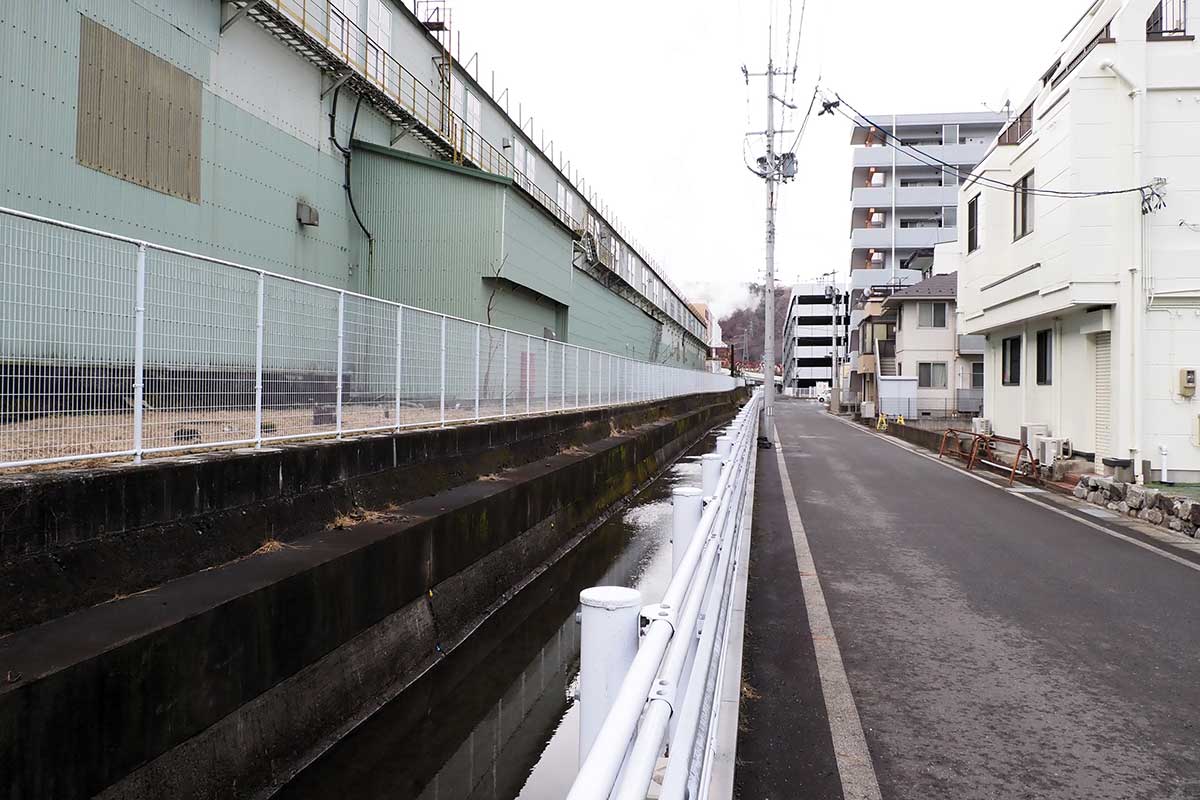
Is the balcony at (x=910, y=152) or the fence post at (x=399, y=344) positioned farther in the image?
the balcony at (x=910, y=152)

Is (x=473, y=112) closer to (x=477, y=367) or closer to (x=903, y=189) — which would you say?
(x=477, y=367)

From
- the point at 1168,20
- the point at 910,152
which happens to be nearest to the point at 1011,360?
the point at 1168,20

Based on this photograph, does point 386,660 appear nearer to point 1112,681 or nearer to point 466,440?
point 466,440

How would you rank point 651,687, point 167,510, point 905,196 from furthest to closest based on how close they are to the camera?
1. point 905,196
2. point 167,510
3. point 651,687

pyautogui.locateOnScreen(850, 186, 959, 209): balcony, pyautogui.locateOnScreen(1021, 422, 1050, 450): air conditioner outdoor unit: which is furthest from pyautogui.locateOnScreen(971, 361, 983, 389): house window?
pyautogui.locateOnScreen(850, 186, 959, 209): balcony

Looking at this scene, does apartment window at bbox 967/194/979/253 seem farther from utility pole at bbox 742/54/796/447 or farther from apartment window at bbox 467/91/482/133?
apartment window at bbox 467/91/482/133

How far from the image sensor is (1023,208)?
704 inches

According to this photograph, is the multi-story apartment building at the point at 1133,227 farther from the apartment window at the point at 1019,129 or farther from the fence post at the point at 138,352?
the fence post at the point at 138,352

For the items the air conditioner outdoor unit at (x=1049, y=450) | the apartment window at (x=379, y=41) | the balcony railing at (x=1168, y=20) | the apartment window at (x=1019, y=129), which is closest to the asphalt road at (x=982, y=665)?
the air conditioner outdoor unit at (x=1049, y=450)

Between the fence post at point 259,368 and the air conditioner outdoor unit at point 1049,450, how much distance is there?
50.5 ft

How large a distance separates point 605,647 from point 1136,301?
51.2 ft

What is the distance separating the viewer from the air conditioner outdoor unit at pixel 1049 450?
51.5 feet

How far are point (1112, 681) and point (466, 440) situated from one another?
7.09 meters

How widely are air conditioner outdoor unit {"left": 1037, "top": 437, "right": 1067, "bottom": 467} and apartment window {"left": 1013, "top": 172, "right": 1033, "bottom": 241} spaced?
4.93 meters
